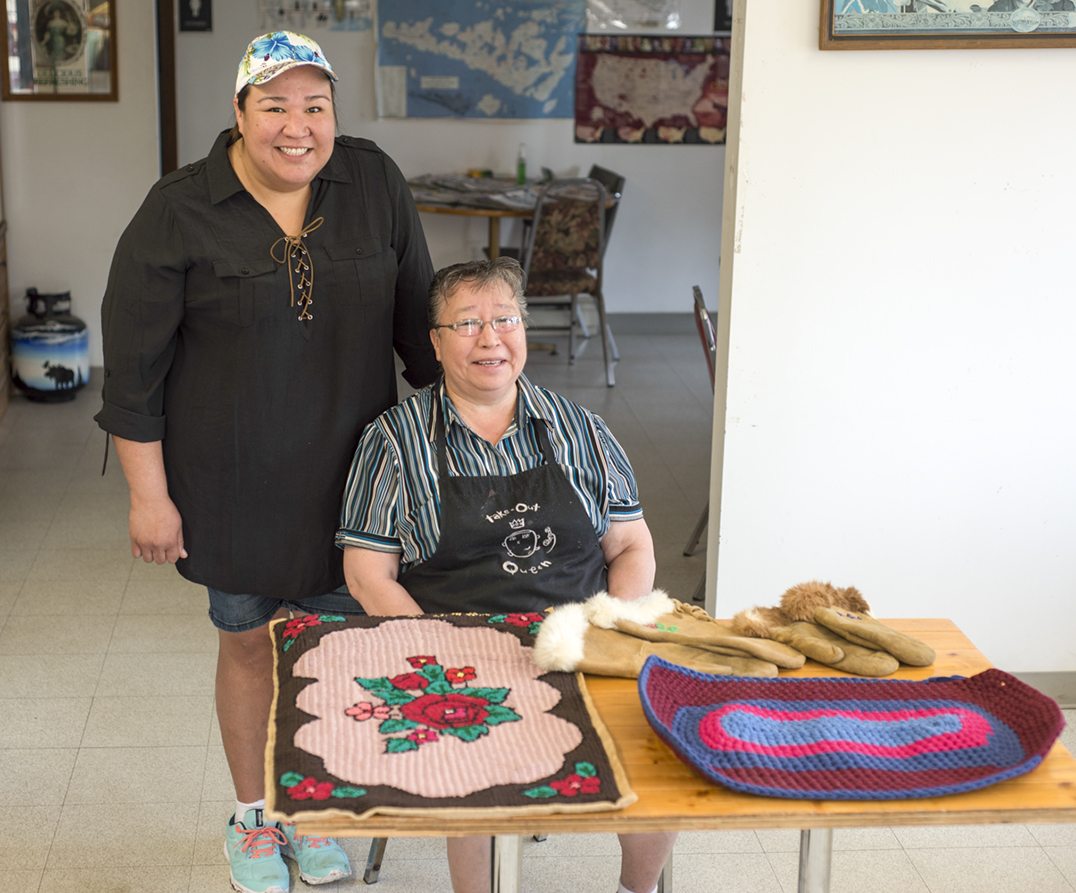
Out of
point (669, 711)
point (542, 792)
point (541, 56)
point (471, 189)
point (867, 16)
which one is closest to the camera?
point (542, 792)

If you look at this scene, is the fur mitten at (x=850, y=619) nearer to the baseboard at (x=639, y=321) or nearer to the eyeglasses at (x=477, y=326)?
the eyeglasses at (x=477, y=326)

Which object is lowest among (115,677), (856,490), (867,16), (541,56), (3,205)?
(115,677)

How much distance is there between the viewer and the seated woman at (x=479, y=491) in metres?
1.78

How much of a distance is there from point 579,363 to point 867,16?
409 centimetres

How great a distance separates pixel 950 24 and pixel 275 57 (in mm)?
1427

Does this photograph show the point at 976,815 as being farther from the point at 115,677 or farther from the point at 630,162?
the point at 630,162

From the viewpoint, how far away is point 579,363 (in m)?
6.34

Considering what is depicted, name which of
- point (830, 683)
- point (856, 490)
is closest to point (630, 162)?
point (856, 490)

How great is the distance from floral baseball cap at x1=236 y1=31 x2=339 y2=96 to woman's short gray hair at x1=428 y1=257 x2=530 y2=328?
1.22 feet

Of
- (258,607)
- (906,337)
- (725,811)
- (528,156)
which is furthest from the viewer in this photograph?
(528,156)

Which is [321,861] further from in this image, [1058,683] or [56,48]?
[56,48]

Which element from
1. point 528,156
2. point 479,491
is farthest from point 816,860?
point 528,156

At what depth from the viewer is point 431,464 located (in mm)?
1796

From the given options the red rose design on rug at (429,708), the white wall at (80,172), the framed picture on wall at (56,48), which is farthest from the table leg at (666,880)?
the framed picture on wall at (56,48)
